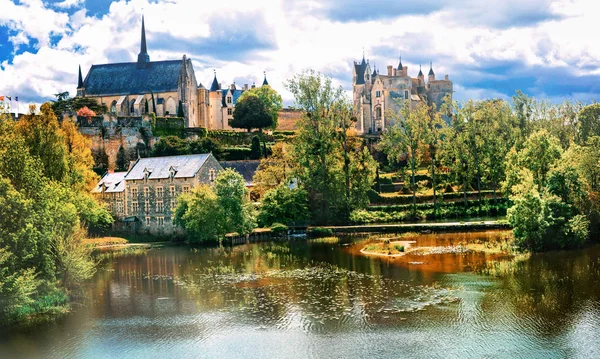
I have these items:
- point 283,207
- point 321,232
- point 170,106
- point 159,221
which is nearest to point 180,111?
point 170,106

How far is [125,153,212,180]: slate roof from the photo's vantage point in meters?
51.2

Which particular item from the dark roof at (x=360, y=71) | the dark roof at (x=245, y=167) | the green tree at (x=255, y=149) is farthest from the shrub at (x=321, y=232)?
the dark roof at (x=360, y=71)

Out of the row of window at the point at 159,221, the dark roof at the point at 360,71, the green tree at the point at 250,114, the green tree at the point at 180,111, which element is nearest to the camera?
the row of window at the point at 159,221

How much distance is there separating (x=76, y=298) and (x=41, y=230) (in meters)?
3.64

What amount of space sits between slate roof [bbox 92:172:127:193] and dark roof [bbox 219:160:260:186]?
10.9 m

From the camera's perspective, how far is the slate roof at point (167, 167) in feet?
168

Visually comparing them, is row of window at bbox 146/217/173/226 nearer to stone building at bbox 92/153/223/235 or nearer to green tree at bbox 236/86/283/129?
stone building at bbox 92/153/223/235

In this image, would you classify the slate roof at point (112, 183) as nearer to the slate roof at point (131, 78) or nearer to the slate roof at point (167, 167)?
the slate roof at point (167, 167)

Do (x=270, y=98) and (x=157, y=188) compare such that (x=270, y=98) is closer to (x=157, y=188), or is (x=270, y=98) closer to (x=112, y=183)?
(x=112, y=183)

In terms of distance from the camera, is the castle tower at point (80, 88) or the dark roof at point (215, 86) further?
the dark roof at point (215, 86)

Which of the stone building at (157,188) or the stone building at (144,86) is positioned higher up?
the stone building at (144,86)

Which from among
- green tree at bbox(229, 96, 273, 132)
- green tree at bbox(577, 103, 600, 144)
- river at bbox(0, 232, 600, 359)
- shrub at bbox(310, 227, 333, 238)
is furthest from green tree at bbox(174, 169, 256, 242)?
green tree at bbox(229, 96, 273, 132)

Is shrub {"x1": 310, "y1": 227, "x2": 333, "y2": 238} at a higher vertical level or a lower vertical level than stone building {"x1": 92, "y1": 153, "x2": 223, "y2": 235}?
lower

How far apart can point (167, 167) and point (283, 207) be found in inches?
398
